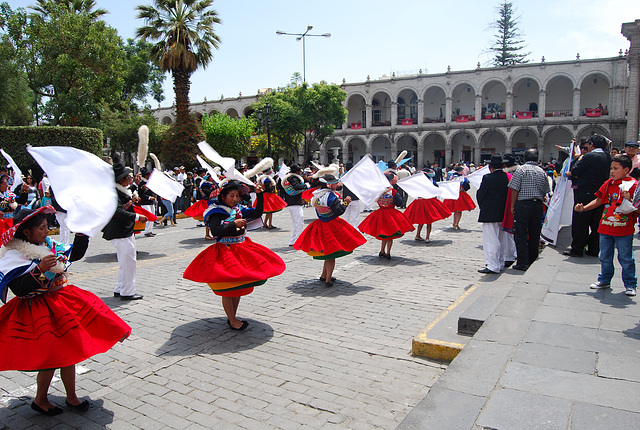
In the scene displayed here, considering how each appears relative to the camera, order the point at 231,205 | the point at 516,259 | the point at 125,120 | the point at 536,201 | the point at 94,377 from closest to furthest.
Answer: the point at 94,377
the point at 231,205
the point at 536,201
the point at 516,259
the point at 125,120

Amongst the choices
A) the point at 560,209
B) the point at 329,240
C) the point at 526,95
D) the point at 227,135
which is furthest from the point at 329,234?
the point at 526,95

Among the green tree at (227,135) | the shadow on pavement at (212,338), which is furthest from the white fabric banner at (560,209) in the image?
the green tree at (227,135)

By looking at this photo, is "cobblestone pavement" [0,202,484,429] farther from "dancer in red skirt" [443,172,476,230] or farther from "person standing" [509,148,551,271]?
"dancer in red skirt" [443,172,476,230]

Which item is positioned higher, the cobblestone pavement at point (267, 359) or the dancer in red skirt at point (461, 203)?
the dancer in red skirt at point (461, 203)

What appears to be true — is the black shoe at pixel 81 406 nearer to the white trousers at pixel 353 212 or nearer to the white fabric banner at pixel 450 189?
the white fabric banner at pixel 450 189

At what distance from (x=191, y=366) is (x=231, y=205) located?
6.10 ft

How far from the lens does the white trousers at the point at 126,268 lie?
694cm

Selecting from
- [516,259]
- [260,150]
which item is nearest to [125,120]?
[260,150]

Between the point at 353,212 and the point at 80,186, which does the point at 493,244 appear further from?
the point at 80,186

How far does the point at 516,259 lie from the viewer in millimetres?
8133

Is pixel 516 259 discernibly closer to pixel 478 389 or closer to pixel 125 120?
pixel 478 389

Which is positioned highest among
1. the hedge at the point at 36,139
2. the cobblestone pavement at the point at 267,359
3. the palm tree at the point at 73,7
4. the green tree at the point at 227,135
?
the palm tree at the point at 73,7

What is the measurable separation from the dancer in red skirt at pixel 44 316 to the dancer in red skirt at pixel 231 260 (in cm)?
140

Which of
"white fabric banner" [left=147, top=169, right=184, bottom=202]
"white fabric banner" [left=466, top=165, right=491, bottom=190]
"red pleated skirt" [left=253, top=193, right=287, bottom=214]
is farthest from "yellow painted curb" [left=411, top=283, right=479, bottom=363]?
"red pleated skirt" [left=253, top=193, right=287, bottom=214]
